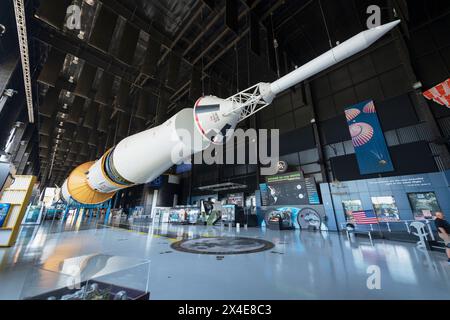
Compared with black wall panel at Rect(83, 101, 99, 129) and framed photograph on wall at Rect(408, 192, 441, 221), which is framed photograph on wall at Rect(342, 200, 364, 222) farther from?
black wall panel at Rect(83, 101, 99, 129)

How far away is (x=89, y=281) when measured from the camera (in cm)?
153

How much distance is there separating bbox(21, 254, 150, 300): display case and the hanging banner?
1277 centimetres

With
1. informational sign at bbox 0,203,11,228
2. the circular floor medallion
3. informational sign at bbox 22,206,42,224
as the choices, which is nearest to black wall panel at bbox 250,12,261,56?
the circular floor medallion

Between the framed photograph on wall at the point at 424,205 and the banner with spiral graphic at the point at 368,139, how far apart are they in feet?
5.22

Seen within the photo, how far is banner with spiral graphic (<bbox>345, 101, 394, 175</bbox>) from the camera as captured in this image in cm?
957

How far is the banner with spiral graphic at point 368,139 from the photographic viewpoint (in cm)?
957

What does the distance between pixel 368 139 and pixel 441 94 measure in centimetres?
320

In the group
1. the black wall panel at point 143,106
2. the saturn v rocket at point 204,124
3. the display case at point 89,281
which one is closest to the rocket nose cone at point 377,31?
the saturn v rocket at point 204,124

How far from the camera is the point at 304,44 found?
39.1ft

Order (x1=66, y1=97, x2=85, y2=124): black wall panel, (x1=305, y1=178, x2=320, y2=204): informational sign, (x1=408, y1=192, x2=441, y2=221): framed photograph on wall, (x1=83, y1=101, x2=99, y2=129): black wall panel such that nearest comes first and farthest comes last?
(x1=408, y1=192, x2=441, y2=221): framed photograph on wall, (x1=66, y1=97, x2=85, y2=124): black wall panel, (x1=305, y1=178, x2=320, y2=204): informational sign, (x1=83, y1=101, x2=99, y2=129): black wall panel

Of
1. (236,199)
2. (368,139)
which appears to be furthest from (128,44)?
(236,199)
